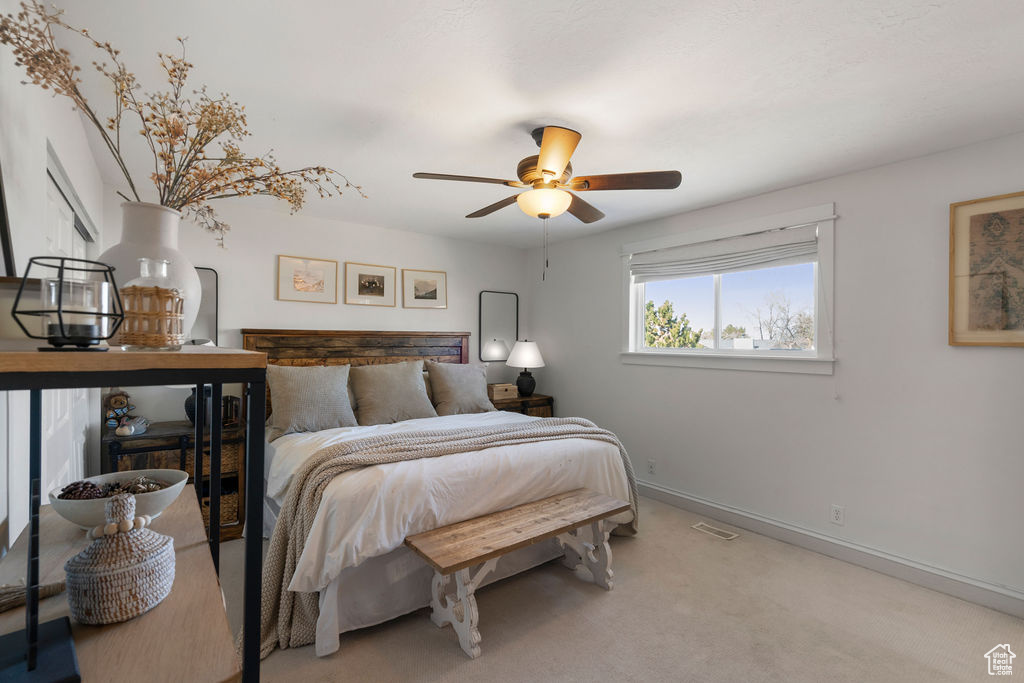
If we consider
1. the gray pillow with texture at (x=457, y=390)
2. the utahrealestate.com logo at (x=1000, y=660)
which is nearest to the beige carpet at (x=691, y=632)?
the utahrealestate.com logo at (x=1000, y=660)

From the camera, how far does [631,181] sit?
2312 mm

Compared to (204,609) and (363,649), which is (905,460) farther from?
(204,609)

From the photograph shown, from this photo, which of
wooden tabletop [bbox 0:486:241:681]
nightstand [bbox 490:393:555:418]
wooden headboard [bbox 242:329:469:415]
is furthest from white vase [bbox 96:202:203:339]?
nightstand [bbox 490:393:555:418]

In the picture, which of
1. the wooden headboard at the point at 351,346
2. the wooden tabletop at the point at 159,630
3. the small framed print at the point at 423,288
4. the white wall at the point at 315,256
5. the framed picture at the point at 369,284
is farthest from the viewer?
the small framed print at the point at 423,288

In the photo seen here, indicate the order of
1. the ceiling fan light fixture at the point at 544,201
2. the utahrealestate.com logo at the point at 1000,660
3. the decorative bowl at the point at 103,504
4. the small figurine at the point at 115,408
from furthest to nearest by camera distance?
the small figurine at the point at 115,408, the ceiling fan light fixture at the point at 544,201, the utahrealestate.com logo at the point at 1000,660, the decorative bowl at the point at 103,504

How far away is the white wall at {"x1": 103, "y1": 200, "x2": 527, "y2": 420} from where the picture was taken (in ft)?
11.8

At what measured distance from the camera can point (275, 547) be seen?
A: 7.42 ft

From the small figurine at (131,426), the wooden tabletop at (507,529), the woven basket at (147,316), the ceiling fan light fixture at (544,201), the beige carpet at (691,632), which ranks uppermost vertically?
the ceiling fan light fixture at (544,201)

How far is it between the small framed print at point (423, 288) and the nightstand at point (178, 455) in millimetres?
1855

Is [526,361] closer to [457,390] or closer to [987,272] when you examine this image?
[457,390]

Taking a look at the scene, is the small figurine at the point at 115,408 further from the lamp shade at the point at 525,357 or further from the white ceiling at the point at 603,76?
the lamp shade at the point at 525,357

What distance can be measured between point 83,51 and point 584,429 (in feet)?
10.1

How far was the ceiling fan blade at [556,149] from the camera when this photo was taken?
2143mm

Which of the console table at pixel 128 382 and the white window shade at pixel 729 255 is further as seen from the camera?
the white window shade at pixel 729 255
